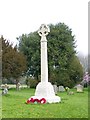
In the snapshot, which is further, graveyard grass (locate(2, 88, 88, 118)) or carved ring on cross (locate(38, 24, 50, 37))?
carved ring on cross (locate(38, 24, 50, 37))

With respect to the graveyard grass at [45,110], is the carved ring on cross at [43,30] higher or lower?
higher

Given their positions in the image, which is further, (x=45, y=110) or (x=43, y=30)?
(x=43, y=30)

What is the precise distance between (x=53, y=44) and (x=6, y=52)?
9.43 m

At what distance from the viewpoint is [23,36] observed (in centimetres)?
5041

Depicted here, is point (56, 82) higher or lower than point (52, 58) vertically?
lower

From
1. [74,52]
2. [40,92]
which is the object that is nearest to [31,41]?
[74,52]

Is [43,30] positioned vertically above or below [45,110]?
above

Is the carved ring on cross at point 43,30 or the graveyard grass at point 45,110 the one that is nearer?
the graveyard grass at point 45,110

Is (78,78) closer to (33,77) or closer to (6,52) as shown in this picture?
(33,77)

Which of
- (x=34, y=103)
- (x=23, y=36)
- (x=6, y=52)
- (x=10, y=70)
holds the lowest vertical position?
(x=34, y=103)

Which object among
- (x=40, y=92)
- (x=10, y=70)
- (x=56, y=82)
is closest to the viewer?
(x=40, y=92)

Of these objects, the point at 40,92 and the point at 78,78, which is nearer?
the point at 40,92

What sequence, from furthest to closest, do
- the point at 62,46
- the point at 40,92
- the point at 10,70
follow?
the point at 62,46
the point at 10,70
the point at 40,92

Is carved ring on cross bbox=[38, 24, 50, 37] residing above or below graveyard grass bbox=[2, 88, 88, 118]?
above
